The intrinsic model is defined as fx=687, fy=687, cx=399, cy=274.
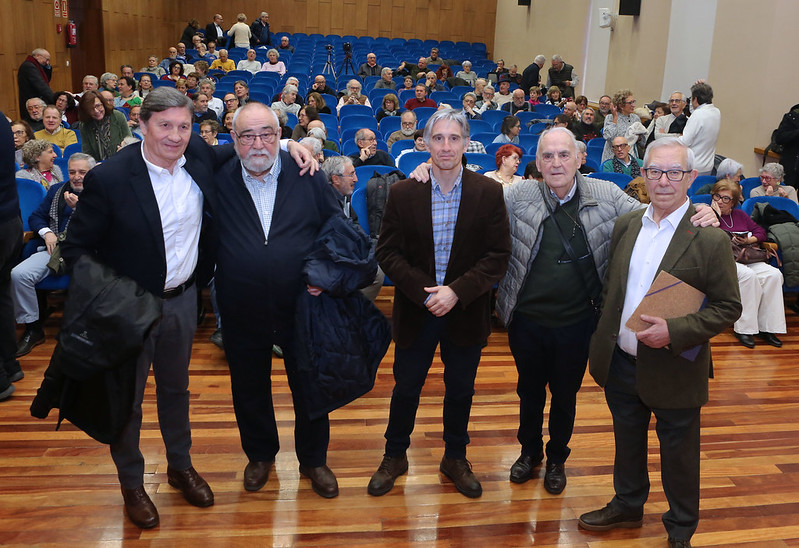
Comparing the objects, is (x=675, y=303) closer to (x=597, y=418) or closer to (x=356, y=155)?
(x=597, y=418)

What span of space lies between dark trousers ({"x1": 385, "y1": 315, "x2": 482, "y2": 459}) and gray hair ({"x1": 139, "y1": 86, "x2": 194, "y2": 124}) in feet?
3.73

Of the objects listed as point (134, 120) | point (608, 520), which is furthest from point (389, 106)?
point (608, 520)

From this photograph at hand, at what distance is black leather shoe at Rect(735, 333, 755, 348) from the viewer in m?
4.45

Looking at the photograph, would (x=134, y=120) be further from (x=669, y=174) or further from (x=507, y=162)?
(x=669, y=174)

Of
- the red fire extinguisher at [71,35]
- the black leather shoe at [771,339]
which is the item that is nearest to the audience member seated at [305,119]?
the black leather shoe at [771,339]

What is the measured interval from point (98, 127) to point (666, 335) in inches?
211

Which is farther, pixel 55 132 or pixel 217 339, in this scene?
pixel 55 132

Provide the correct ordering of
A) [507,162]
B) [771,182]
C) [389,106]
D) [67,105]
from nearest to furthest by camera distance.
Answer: [507,162], [771,182], [67,105], [389,106]

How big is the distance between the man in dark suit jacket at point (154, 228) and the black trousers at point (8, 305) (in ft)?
4.15

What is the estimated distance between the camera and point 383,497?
2.70 meters

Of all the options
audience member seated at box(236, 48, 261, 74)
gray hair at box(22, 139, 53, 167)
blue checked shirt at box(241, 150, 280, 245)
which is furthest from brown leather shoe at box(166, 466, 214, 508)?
audience member seated at box(236, 48, 261, 74)

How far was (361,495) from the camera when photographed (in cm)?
271

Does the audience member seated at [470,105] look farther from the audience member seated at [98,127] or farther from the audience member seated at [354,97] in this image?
the audience member seated at [98,127]

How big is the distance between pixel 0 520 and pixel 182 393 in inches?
30.3
